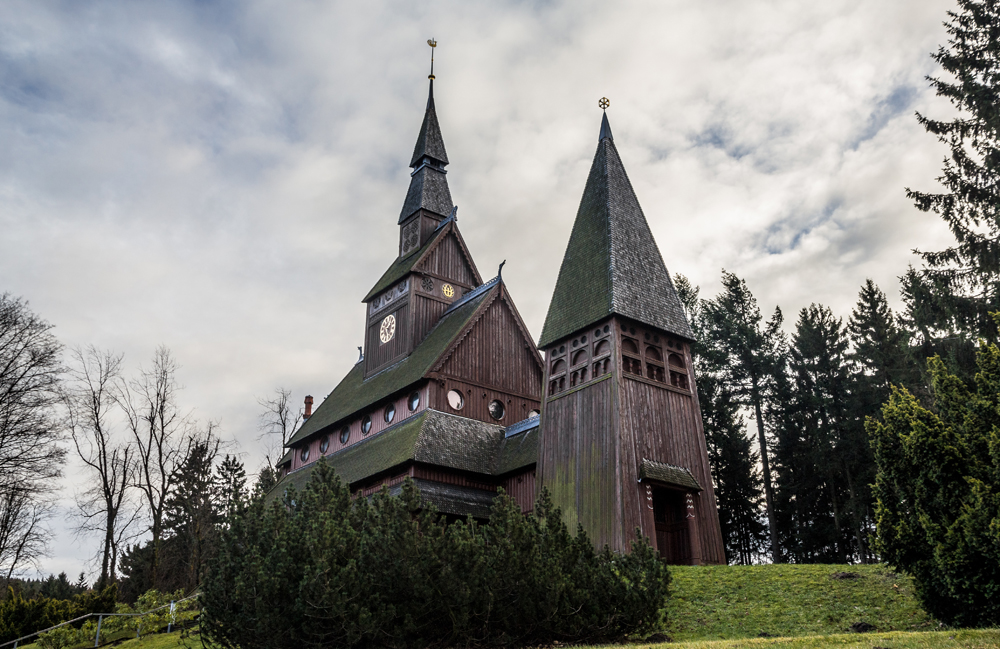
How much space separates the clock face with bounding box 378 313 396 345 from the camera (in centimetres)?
3375

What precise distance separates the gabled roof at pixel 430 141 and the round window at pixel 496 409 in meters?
15.5

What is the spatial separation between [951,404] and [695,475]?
1034cm

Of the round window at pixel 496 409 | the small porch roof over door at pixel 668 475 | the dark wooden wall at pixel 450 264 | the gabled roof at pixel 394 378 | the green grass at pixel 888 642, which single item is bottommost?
the green grass at pixel 888 642

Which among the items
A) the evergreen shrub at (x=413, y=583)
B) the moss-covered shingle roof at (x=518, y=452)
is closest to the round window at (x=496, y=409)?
the moss-covered shingle roof at (x=518, y=452)

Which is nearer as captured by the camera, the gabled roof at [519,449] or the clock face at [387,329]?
the gabled roof at [519,449]

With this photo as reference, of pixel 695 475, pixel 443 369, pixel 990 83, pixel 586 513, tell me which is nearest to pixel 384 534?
pixel 586 513

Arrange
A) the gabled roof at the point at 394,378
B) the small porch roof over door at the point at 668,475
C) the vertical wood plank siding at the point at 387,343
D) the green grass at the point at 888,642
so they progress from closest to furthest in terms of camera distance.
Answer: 1. the green grass at the point at 888,642
2. the small porch roof over door at the point at 668,475
3. the gabled roof at the point at 394,378
4. the vertical wood plank siding at the point at 387,343

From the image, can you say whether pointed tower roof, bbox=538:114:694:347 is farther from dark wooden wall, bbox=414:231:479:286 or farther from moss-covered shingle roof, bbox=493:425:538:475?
dark wooden wall, bbox=414:231:479:286

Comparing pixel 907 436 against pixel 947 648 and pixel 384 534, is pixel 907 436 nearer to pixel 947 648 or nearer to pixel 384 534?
pixel 947 648

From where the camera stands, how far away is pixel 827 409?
118ft

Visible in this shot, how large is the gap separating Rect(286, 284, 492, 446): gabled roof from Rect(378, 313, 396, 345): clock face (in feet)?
5.42

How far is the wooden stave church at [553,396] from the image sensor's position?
21.2 metres

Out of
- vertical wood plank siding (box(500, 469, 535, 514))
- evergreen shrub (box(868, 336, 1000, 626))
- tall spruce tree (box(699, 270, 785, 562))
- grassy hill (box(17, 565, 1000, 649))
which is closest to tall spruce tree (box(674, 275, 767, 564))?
tall spruce tree (box(699, 270, 785, 562))

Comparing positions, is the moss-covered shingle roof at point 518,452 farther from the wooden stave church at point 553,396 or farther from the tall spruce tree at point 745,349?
the tall spruce tree at point 745,349
